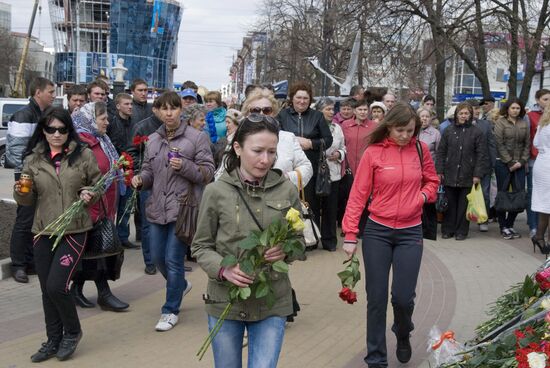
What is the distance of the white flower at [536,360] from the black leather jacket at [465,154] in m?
7.12

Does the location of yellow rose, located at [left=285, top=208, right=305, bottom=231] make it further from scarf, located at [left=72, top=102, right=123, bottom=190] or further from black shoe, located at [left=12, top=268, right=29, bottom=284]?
black shoe, located at [left=12, top=268, right=29, bottom=284]

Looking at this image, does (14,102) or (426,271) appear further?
(14,102)

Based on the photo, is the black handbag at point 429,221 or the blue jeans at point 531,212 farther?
the blue jeans at point 531,212

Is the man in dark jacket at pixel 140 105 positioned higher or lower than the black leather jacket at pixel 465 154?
higher

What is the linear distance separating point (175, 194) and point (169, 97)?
841 millimetres

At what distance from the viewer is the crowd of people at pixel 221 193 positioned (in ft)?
11.2

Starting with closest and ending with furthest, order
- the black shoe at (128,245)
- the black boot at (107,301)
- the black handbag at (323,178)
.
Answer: the black boot at (107,301), the black handbag at (323,178), the black shoe at (128,245)

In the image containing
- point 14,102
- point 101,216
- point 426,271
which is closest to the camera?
point 101,216

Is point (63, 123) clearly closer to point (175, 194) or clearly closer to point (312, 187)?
point (175, 194)

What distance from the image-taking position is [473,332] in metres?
5.97

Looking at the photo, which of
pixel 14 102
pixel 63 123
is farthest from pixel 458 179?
pixel 14 102

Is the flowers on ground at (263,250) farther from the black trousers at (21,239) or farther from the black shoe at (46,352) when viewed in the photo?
the black trousers at (21,239)

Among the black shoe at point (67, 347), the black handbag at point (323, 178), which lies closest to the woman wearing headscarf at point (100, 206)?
the black shoe at point (67, 347)

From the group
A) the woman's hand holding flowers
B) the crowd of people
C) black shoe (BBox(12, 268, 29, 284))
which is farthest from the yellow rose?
black shoe (BBox(12, 268, 29, 284))
